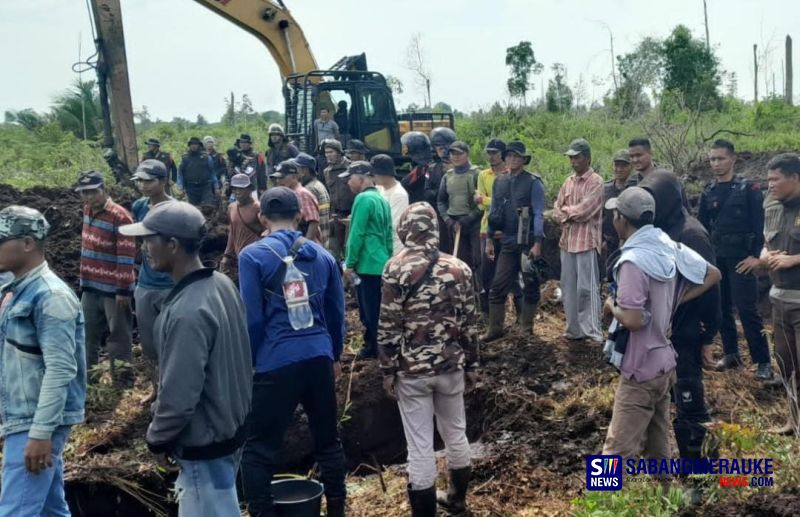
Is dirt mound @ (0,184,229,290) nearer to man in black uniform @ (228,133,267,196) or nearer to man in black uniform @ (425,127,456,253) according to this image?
man in black uniform @ (228,133,267,196)

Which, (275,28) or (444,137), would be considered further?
(275,28)

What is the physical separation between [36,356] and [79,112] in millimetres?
22698

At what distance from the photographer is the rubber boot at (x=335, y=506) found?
427cm

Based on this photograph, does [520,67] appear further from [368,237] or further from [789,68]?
[368,237]

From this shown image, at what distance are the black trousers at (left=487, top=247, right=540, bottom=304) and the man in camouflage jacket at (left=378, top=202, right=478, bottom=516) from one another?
10.3 feet

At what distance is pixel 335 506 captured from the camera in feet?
14.0

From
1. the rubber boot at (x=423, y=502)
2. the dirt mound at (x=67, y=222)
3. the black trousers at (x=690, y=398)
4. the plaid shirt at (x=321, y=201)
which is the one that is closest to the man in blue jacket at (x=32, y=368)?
the rubber boot at (x=423, y=502)

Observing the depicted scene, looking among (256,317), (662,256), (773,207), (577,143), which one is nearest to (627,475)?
(662,256)

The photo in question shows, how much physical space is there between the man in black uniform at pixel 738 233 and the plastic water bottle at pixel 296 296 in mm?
3909

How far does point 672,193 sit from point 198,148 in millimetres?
9601

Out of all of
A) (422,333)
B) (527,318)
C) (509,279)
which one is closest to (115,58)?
(509,279)

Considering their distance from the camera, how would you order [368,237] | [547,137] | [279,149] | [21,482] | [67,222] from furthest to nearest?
1. [547,137]
2. [279,149]
3. [67,222]
4. [368,237]
5. [21,482]

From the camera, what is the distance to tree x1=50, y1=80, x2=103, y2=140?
23.5m

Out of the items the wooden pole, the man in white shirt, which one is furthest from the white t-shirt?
the wooden pole
